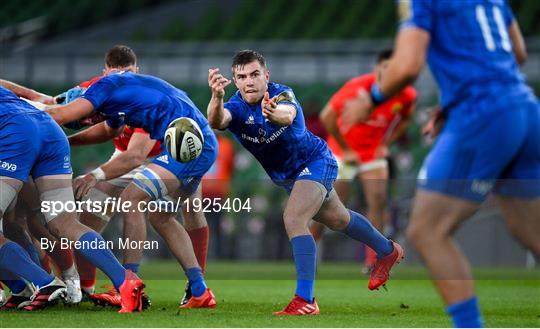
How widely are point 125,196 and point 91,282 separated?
1119 mm

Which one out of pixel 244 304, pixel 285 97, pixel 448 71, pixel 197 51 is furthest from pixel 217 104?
pixel 197 51

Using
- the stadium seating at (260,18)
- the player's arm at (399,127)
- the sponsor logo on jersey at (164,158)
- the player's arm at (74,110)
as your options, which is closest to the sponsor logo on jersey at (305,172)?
the sponsor logo on jersey at (164,158)

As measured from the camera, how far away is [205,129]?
8039 mm

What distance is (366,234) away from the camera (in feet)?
27.9

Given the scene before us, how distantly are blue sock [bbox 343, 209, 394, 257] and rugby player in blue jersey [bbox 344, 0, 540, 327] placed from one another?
340cm

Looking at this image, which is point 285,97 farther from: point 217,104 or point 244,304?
point 244,304

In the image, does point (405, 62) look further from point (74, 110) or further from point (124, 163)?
point (124, 163)

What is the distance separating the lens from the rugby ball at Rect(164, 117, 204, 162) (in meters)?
7.59

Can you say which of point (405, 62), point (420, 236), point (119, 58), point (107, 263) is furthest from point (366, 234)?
point (405, 62)

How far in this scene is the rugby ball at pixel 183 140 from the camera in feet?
24.9

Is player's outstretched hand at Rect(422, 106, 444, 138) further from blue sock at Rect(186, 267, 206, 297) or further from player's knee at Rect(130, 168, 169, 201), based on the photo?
blue sock at Rect(186, 267, 206, 297)

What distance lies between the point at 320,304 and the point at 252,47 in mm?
12032

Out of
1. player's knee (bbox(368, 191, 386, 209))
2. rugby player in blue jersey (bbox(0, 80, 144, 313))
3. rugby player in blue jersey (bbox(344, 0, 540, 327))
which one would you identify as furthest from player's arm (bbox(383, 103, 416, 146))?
rugby player in blue jersey (bbox(344, 0, 540, 327))

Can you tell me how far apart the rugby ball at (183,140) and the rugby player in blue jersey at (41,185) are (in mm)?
758
